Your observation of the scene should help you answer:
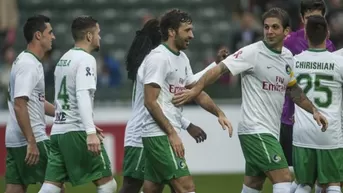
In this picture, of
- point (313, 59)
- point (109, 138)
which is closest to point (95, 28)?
point (313, 59)

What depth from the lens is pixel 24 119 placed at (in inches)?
456

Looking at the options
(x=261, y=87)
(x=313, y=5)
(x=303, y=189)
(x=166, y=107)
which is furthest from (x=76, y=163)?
(x=313, y=5)

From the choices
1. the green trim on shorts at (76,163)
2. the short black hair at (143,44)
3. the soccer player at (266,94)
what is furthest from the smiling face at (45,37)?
the soccer player at (266,94)

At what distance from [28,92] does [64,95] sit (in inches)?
18.0

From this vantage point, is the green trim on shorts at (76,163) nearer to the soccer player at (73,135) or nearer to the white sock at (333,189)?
the soccer player at (73,135)

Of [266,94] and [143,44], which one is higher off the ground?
[143,44]

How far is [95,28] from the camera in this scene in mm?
11578

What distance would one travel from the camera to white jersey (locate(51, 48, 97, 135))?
11164 millimetres

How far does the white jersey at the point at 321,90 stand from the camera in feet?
39.0

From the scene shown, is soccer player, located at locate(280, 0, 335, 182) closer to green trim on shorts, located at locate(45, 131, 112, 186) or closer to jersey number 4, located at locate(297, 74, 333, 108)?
jersey number 4, located at locate(297, 74, 333, 108)

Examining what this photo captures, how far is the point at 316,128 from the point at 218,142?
22.6ft

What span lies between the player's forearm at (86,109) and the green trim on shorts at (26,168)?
119 centimetres

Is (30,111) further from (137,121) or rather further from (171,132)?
(171,132)

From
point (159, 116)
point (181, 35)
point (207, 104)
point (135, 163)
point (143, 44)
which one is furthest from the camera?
point (143, 44)
